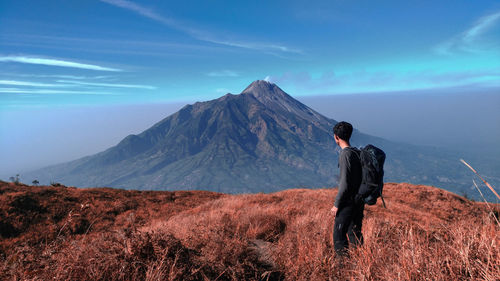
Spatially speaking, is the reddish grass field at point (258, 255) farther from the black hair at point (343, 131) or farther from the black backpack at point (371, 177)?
the black hair at point (343, 131)

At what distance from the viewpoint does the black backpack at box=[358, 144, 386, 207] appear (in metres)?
3.26

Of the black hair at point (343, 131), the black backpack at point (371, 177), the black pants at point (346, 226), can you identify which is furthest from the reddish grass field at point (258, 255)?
the black hair at point (343, 131)

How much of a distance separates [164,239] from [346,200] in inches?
104

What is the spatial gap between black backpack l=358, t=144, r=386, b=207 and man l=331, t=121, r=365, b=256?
2.8 inches

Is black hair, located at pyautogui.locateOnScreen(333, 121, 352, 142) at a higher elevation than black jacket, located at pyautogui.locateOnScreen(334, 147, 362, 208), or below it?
higher

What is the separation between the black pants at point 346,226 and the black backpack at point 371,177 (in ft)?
0.70

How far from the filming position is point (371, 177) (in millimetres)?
3275

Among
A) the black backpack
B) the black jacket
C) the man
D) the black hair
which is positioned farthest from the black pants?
the black hair

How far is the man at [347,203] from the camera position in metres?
3.35

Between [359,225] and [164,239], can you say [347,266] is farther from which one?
[164,239]

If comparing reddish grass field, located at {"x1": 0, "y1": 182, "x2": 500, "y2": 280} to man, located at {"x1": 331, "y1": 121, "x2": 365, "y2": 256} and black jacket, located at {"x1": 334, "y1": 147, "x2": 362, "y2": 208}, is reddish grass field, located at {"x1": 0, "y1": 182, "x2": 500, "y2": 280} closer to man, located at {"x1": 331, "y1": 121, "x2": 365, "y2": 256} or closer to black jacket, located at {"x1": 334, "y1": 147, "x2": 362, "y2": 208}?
man, located at {"x1": 331, "y1": 121, "x2": 365, "y2": 256}

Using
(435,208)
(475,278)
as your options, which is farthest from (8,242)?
(435,208)

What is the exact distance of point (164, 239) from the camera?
307 cm

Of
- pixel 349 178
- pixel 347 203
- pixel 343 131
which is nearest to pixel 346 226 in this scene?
pixel 347 203
